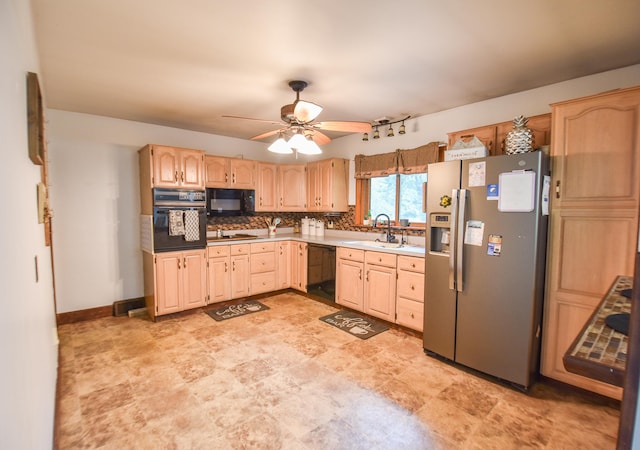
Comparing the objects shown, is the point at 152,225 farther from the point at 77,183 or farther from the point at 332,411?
the point at 332,411

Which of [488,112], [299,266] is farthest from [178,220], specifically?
[488,112]

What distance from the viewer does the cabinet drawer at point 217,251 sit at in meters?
4.14

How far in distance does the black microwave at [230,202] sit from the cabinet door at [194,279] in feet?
2.48

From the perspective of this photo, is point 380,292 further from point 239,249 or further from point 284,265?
point 239,249

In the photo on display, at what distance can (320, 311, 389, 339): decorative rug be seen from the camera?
348cm

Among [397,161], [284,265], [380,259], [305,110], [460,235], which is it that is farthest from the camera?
[284,265]

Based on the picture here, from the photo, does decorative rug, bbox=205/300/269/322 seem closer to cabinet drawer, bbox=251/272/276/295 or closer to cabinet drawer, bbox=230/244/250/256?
cabinet drawer, bbox=251/272/276/295

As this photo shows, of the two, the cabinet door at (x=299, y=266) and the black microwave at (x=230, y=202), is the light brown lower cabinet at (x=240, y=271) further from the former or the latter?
the cabinet door at (x=299, y=266)

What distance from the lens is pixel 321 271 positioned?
4.46 meters

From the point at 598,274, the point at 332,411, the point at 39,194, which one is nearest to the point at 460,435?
the point at 332,411

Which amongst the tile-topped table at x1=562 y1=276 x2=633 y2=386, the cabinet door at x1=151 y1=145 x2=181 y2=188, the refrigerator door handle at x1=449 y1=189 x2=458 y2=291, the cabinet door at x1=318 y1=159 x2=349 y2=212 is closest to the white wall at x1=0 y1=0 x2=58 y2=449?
the tile-topped table at x1=562 y1=276 x2=633 y2=386

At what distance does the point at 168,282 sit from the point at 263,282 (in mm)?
1331

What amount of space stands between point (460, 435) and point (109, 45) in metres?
3.57

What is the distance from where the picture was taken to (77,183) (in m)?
3.78
